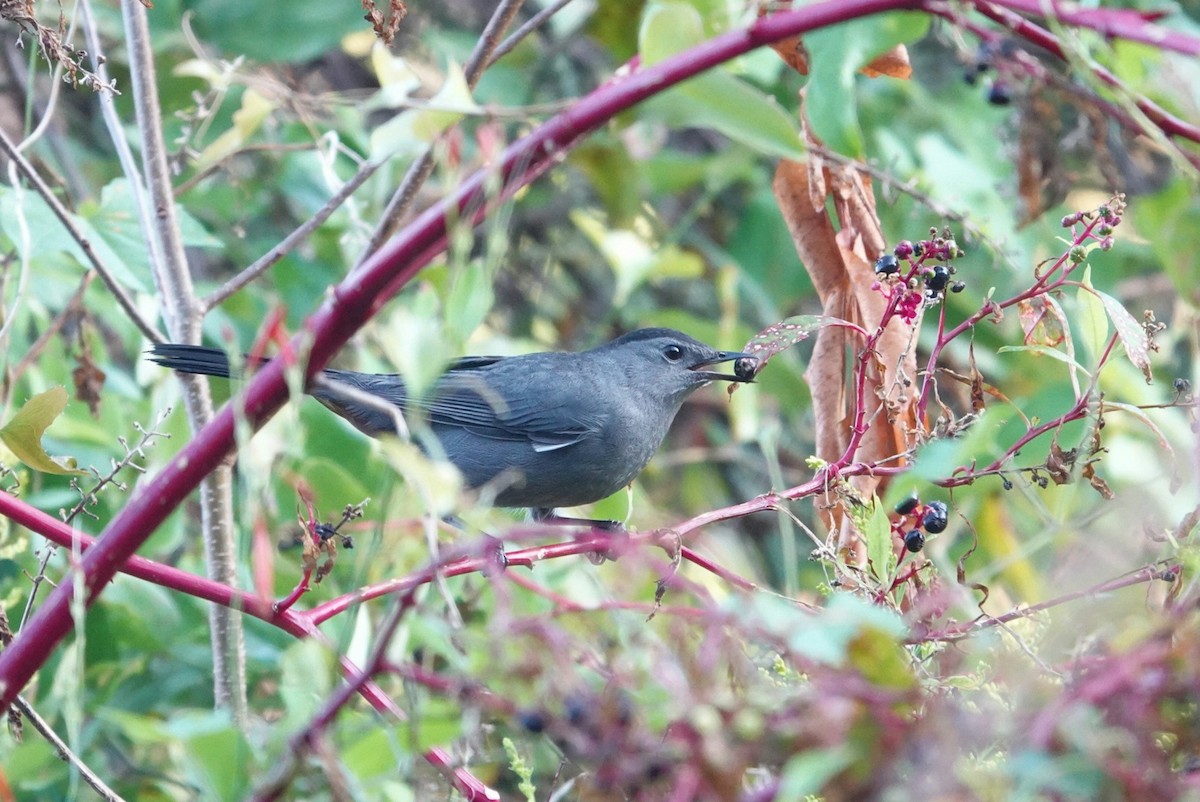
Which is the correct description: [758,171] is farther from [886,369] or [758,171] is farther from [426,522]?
[426,522]

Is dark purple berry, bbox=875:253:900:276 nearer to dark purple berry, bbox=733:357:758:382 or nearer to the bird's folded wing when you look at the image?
dark purple berry, bbox=733:357:758:382

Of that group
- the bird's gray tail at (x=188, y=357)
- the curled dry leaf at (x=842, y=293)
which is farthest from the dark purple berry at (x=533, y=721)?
the bird's gray tail at (x=188, y=357)

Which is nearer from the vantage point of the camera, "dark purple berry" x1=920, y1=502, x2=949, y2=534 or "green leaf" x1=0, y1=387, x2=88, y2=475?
"green leaf" x1=0, y1=387, x2=88, y2=475

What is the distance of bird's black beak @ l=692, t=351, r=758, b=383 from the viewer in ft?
9.70

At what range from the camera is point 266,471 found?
4.09 feet

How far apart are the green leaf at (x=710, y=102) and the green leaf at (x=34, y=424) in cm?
95

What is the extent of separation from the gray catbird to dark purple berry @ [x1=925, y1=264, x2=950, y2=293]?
68.7 inches

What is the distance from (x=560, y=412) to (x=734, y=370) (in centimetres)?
94

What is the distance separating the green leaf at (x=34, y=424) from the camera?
1683 millimetres

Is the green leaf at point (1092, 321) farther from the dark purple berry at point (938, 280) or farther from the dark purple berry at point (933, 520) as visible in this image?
the dark purple berry at point (933, 520)

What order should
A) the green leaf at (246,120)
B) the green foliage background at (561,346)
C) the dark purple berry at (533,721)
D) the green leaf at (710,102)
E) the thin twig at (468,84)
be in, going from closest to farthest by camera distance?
the dark purple berry at (533,721), the green foliage background at (561,346), the green leaf at (710,102), the green leaf at (246,120), the thin twig at (468,84)

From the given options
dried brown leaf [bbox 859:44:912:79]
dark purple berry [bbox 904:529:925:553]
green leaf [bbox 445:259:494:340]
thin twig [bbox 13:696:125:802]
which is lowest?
dark purple berry [bbox 904:529:925:553]

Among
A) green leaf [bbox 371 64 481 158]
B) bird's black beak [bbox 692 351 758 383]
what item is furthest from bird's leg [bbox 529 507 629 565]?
green leaf [bbox 371 64 481 158]

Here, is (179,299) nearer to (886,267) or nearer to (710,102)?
(886,267)
